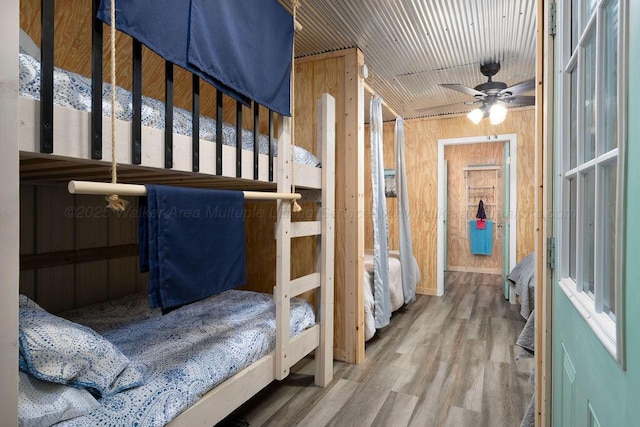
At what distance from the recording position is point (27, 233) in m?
2.18

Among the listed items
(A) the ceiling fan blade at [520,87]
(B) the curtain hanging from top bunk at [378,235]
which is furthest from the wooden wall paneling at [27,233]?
(A) the ceiling fan blade at [520,87]

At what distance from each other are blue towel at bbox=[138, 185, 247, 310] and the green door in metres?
1.30

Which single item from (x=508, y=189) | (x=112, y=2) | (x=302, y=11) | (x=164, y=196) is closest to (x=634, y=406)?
(x=164, y=196)

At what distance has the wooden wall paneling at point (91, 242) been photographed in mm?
2473

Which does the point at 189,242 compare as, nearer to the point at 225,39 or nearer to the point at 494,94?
the point at 225,39

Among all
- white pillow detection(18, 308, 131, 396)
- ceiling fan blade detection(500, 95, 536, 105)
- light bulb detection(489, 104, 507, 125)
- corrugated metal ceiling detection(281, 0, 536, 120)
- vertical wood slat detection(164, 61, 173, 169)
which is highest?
corrugated metal ceiling detection(281, 0, 536, 120)

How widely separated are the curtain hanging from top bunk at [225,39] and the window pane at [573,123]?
128 cm

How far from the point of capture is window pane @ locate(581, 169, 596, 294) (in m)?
1.08

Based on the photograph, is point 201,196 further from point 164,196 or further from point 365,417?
point 365,417

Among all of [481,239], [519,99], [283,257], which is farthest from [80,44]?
[481,239]

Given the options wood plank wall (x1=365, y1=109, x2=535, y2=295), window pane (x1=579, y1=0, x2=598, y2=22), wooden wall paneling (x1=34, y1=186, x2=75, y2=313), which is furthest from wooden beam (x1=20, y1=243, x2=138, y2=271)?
wood plank wall (x1=365, y1=109, x2=535, y2=295)

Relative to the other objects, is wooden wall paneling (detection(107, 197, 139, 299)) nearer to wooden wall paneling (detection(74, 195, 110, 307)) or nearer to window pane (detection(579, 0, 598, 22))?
wooden wall paneling (detection(74, 195, 110, 307))

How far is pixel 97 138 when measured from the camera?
104 cm

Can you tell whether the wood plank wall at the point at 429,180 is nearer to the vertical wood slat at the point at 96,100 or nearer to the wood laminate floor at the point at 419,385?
the wood laminate floor at the point at 419,385
